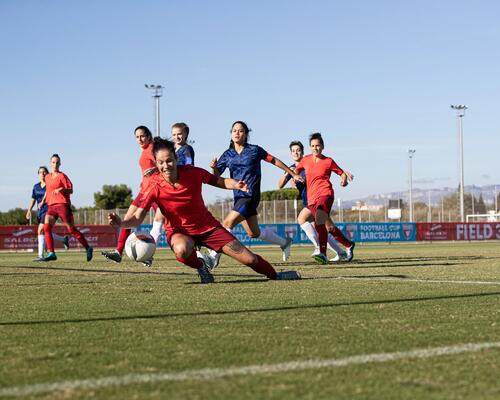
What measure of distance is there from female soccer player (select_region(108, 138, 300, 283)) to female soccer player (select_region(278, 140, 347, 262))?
18.5 feet

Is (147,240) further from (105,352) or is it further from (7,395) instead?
(7,395)

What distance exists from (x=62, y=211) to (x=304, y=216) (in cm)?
502

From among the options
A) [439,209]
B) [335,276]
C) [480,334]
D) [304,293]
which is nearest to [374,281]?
[335,276]

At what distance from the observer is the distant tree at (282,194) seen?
290ft

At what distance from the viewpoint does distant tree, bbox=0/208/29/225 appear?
66.8m

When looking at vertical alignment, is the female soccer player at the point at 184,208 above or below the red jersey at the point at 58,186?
below

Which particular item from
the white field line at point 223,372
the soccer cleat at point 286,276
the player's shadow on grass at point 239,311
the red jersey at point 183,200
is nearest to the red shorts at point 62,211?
the soccer cleat at point 286,276

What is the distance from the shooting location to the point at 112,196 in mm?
91438

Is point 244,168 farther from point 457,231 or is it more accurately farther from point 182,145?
point 457,231

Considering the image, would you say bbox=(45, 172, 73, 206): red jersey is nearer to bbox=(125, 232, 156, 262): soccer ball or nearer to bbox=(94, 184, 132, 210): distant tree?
bbox=(125, 232, 156, 262): soccer ball

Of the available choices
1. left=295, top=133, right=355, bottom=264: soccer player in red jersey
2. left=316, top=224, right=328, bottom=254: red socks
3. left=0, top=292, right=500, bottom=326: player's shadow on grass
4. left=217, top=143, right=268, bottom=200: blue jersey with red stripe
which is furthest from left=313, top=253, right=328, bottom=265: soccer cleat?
left=0, top=292, right=500, bottom=326: player's shadow on grass

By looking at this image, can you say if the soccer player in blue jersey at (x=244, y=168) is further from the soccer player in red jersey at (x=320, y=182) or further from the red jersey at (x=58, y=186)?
the red jersey at (x=58, y=186)

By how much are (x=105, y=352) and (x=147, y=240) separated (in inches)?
196

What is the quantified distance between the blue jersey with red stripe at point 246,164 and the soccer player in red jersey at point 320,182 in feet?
7.36
